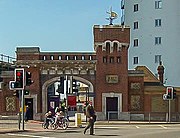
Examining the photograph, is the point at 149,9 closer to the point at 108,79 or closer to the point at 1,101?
the point at 108,79

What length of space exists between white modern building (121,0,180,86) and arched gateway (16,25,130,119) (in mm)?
29084

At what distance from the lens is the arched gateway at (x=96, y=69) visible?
169ft

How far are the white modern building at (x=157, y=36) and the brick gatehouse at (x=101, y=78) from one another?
28067mm

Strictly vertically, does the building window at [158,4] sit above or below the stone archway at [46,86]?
above

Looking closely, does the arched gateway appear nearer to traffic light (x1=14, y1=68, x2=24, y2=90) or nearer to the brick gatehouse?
the brick gatehouse

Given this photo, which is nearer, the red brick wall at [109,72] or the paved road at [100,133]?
the paved road at [100,133]

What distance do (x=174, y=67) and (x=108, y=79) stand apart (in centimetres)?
3032

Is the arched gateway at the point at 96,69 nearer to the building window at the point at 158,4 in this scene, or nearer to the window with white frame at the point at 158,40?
the window with white frame at the point at 158,40

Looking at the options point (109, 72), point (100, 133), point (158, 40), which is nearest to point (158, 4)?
point (158, 40)

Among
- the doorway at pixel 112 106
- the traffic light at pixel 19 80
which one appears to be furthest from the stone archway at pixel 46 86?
the traffic light at pixel 19 80

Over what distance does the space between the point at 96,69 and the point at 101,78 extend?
1.10 metres

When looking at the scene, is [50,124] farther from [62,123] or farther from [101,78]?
[101,78]

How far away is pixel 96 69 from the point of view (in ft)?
171

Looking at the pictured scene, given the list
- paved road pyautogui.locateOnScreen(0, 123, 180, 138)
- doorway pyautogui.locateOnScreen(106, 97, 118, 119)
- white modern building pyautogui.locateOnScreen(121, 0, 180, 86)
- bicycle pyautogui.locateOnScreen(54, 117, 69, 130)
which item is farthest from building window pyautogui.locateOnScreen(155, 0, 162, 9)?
paved road pyautogui.locateOnScreen(0, 123, 180, 138)
